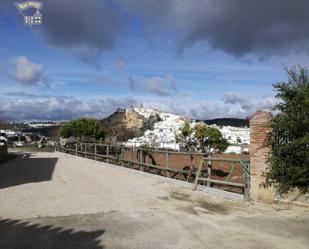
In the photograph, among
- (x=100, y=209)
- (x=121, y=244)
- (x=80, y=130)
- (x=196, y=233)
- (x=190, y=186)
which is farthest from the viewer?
(x=80, y=130)

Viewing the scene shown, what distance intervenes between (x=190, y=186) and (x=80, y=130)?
38827 mm

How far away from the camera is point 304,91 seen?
1144cm

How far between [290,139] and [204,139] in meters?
12.1

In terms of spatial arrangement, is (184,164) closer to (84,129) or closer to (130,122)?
(84,129)

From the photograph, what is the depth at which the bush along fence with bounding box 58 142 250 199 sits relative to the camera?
575 inches

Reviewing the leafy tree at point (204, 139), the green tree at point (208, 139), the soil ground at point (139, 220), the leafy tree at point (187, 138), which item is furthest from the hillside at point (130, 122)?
the soil ground at point (139, 220)

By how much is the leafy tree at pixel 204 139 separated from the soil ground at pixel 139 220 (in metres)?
8.09

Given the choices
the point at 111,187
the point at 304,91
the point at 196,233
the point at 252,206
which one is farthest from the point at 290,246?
the point at 111,187

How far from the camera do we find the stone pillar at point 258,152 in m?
12.1

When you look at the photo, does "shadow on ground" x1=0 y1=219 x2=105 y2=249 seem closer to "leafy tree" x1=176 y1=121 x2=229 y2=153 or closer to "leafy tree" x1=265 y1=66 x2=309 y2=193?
"leafy tree" x1=265 y1=66 x2=309 y2=193

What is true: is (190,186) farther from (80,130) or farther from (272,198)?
(80,130)

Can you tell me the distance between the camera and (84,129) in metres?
52.7

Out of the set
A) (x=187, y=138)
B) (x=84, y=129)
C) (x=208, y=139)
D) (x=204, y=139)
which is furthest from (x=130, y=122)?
(x=208, y=139)

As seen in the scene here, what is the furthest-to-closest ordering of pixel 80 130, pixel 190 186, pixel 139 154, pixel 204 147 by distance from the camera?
pixel 80 130 → pixel 204 147 → pixel 139 154 → pixel 190 186
